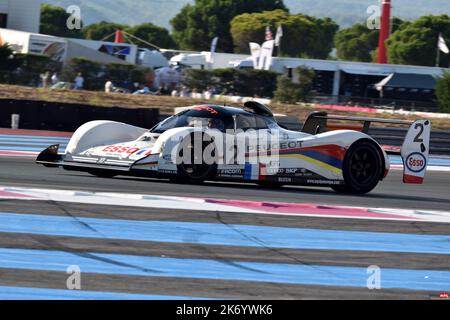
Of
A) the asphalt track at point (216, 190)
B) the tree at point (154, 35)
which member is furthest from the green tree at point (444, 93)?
the tree at point (154, 35)

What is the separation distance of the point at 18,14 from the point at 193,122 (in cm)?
4290

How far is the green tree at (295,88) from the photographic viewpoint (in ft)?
119

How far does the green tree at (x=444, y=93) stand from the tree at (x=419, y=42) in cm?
4757

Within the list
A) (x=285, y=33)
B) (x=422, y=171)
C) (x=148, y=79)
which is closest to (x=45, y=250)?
(x=422, y=171)

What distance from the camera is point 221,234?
7906mm

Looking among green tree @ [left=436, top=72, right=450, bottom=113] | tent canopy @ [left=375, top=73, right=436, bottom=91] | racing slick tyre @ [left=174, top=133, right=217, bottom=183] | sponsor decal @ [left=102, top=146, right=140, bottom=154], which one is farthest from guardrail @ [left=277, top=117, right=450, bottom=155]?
tent canopy @ [left=375, top=73, right=436, bottom=91]

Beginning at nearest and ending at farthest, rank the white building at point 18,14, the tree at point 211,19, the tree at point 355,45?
1. the white building at point 18,14
2. the tree at point 211,19
3. the tree at point 355,45

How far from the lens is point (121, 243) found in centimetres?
730

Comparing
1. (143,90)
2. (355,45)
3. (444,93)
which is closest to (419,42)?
(355,45)

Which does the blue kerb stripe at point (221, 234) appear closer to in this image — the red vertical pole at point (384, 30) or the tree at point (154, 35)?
Result: the red vertical pole at point (384, 30)

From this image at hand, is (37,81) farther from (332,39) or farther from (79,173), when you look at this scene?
(332,39)

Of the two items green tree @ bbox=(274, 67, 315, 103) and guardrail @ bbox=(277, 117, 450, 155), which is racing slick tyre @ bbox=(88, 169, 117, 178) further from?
green tree @ bbox=(274, 67, 315, 103)

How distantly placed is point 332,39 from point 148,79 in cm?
10162

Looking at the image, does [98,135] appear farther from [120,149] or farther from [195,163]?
[195,163]
